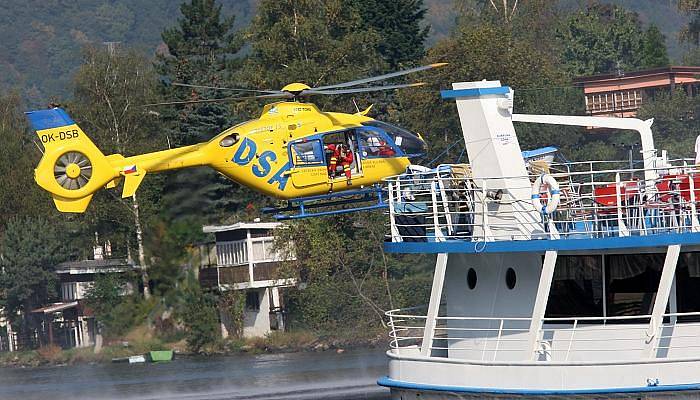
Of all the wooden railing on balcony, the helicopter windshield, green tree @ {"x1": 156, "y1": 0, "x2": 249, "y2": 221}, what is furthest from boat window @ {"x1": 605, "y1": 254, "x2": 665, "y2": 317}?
the wooden railing on balcony

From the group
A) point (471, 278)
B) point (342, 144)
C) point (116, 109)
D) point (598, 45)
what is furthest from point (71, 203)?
point (598, 45)

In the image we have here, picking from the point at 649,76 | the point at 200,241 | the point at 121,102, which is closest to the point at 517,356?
the point at 200,241

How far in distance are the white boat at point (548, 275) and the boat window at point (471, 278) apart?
0.13 ft

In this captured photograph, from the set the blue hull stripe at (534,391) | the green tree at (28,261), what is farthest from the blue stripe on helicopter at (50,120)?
the green tree at (28,261)

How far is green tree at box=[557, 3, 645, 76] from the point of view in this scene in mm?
102719

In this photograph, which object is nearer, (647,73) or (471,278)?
(471,278)

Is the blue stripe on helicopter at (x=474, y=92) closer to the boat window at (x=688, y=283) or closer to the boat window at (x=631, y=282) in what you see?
the boat window at (x=631, y=282)

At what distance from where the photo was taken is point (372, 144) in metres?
39.2

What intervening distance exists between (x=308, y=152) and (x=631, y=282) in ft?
49.7

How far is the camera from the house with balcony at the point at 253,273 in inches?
2675

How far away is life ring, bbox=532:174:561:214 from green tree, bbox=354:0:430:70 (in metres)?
61.4

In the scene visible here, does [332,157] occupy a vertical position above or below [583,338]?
above

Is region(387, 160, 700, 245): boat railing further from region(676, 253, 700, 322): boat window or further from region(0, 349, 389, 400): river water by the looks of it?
region(0, 349, 389, 400): river water

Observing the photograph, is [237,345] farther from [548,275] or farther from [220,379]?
[548,275]
